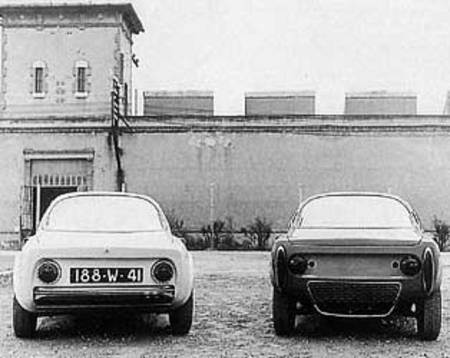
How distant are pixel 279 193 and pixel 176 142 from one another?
451cm

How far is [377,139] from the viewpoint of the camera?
34562mm

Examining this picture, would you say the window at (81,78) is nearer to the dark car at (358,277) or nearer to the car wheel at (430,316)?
the dark car at (358,277)

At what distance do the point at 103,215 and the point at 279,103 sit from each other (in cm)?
3138

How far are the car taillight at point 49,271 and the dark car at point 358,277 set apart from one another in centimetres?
203

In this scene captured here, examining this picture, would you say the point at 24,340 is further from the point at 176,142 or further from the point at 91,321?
the point at 176,142

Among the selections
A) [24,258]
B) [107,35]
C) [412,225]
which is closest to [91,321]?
[24,258]

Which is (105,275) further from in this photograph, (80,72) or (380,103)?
(380,103)

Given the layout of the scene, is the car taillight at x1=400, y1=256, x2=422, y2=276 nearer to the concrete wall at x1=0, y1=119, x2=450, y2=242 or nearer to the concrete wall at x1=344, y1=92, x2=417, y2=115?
the concrete wall at x1=0, y1=119, x2=450, y2=242

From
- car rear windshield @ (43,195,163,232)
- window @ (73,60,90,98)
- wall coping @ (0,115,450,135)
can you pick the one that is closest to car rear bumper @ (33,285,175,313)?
car rear windshield @ (43,195,163,232)

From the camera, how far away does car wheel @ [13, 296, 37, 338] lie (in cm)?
815

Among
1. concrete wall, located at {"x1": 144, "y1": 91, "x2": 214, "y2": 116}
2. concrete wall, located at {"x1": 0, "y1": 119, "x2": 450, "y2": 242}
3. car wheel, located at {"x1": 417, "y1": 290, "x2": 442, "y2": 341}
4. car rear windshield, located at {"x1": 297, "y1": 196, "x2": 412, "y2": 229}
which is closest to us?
car wheel, located at {"x1": 417, "y1": 290, "x2": 442, "y2": 341}

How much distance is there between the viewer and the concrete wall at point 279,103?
3981 centimetres

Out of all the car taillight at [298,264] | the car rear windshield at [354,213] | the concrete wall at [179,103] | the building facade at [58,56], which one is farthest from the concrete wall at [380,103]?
the car taillight at [298,264]

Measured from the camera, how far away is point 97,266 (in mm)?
7859
